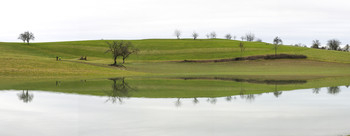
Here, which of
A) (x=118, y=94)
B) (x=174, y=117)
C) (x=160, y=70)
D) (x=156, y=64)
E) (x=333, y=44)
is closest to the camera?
(x=174, y=117)

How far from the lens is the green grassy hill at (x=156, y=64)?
6334cm

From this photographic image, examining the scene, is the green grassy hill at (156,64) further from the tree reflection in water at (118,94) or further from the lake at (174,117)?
the lake at (174,117)

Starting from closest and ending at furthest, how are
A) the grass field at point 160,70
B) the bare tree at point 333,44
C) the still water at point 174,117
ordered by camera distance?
the still water at point 174,117 < the grass field at point 160,70 < the bare tree at point 333,44

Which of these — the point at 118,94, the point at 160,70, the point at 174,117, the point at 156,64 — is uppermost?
the point at 156,64

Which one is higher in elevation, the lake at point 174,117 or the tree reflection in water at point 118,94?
the lake at point 174,117

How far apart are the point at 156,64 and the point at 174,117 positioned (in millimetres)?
69906

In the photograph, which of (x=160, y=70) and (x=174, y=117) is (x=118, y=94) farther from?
(x=160, y=70)

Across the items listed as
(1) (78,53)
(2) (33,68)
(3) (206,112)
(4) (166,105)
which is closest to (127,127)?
(3) (206,112)

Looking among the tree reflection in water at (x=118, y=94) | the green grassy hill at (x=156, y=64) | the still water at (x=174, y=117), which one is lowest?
the tree reflection in water at (x=118, y=94)

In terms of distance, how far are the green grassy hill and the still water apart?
3673 cm

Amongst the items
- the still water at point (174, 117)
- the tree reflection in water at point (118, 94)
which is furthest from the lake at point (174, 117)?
the tree reflection in water at point (118, 94)

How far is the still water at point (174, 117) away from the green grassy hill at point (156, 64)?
3673cm

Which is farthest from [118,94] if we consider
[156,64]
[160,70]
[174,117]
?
[156,64]

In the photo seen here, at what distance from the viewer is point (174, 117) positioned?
18.8 metres
